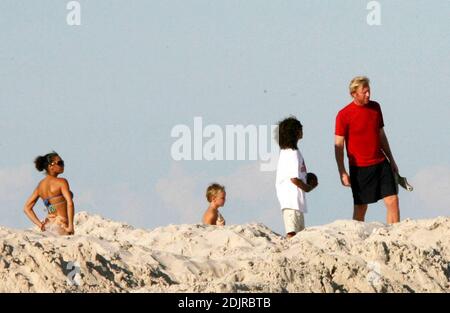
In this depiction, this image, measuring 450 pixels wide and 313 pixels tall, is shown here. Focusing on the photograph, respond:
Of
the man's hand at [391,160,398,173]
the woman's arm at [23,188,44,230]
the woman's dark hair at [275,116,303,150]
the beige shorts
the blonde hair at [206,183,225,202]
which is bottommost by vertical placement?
the beige shorts

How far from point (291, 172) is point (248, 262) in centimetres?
242

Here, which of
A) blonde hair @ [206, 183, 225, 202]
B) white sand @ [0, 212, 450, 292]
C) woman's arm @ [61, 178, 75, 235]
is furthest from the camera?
blonde hair @ [206, 183, 225, 202]

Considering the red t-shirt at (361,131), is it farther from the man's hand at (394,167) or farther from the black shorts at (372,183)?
the man's hand at (394,167)

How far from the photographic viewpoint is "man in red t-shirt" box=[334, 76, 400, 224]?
15.1 metres

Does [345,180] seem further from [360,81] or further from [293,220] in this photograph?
[360,81]

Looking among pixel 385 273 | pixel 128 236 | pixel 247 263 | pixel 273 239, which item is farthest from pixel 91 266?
pixel 128 236

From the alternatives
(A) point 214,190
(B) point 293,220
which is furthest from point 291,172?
(A) point 214,190

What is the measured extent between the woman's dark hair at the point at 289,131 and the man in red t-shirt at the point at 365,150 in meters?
0.63

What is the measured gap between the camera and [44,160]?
1477 centimetres

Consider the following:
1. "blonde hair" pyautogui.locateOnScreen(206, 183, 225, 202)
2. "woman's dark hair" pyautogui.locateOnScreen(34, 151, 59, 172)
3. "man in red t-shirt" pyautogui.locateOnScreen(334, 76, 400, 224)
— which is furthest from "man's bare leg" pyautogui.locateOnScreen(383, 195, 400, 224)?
"woman's dark hair" pyautogui.locateOnScreen(34, 151, 59, 172)

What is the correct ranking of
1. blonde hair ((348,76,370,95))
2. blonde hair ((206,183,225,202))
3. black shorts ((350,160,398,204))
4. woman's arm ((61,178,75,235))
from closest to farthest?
woman's arm ((61,178,75,235))
blonde hair ((348,76,370,95))
black shorts ((350,160,398,204))
blonde hair ((206,183,225,202))

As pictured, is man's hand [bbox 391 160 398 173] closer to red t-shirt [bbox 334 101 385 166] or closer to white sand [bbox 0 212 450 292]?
red t-shirt [bbox 334 101 385 166]

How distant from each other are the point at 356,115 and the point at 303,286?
3738mm
